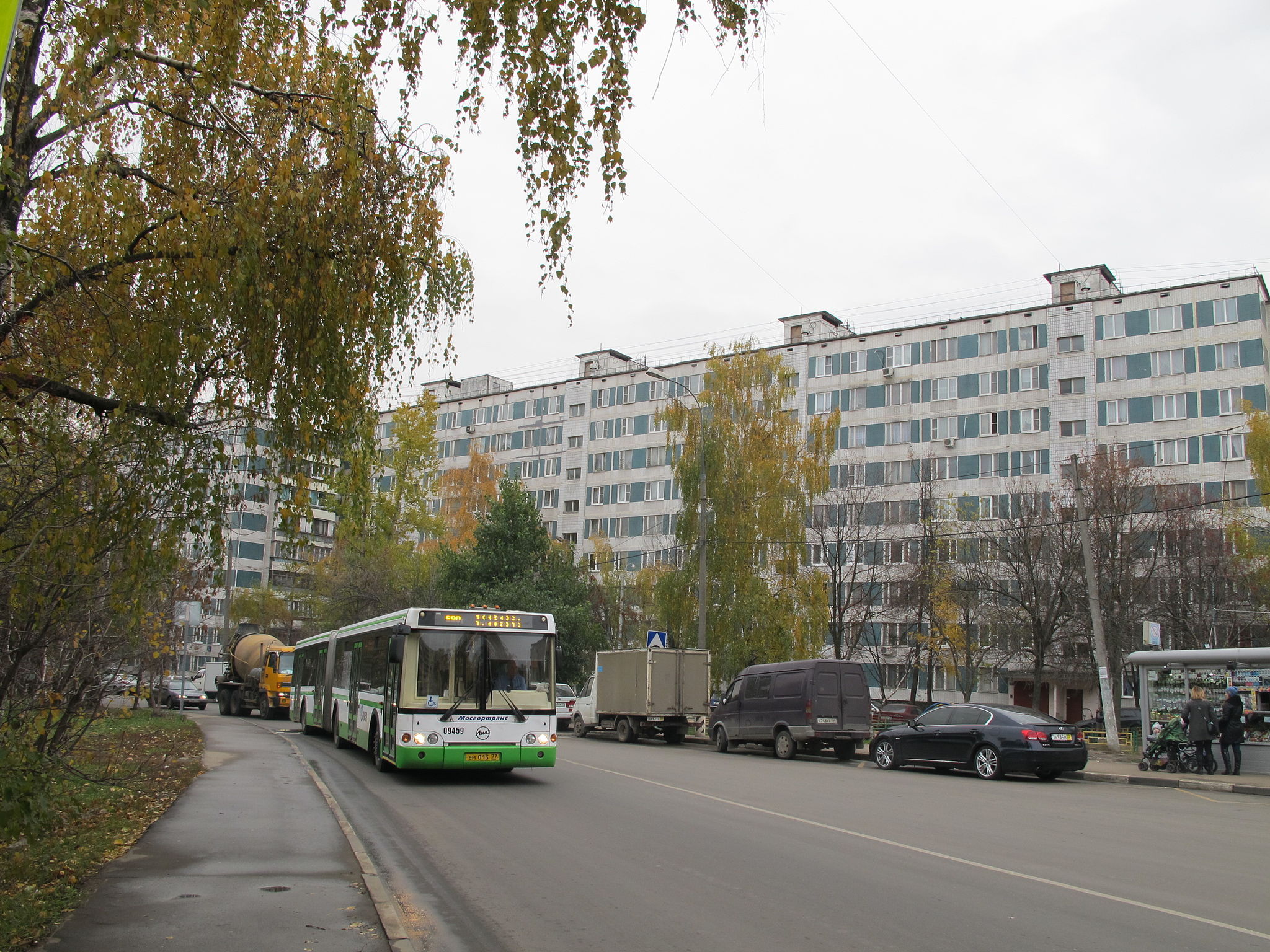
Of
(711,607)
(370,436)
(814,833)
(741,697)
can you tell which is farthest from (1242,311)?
(370,436)

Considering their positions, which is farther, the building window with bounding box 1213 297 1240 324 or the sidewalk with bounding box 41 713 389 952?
the building window with bounding box 1213 297 1240 324

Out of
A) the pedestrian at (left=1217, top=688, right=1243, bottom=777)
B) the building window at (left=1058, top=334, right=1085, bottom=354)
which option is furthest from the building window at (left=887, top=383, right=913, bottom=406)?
the pedestrian at (left=1217, top=688, right=1243, bottom=777)

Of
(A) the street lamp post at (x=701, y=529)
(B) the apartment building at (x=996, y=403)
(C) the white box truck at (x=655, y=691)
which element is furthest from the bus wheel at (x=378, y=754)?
(B) the apartment building at (x=996, y=403)

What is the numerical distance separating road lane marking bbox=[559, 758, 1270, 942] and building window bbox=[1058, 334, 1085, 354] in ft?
166

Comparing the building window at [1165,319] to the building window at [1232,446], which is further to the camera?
the building window at [1165,319]

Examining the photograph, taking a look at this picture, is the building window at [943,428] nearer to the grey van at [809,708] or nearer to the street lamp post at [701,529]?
the street lamp post at [701,529]

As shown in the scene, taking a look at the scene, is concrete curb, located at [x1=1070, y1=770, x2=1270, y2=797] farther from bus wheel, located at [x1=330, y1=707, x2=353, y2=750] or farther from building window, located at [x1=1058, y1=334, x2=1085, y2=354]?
building window, located at [x1=1058, y1=334, x2=1085, y2=354]

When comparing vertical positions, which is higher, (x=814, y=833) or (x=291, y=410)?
(x=291, y=410)

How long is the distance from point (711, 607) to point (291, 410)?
1241 inches

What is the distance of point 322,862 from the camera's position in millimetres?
9117

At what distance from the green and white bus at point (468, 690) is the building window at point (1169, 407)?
49176 millimetres

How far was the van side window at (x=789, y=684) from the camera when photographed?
2536cm

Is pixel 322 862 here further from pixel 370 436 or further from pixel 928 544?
pixel 928 544

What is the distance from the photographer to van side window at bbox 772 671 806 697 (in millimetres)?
25359
